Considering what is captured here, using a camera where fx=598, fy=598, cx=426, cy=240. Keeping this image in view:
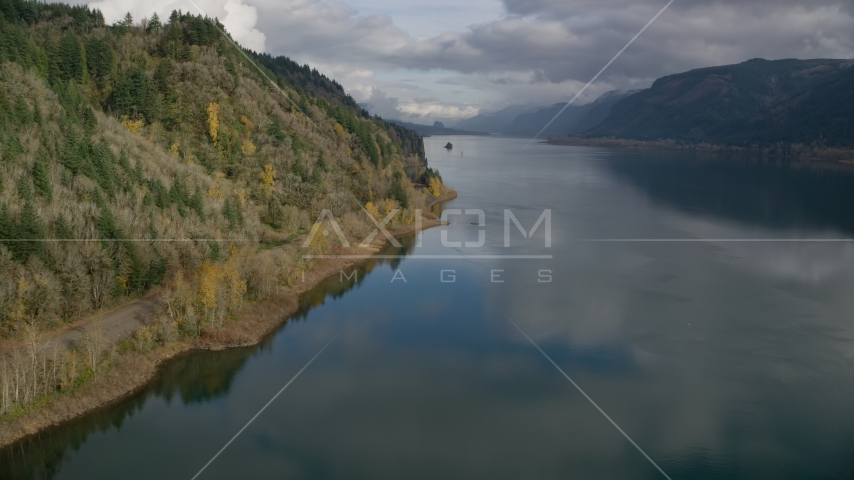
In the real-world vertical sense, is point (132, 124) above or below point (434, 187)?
above

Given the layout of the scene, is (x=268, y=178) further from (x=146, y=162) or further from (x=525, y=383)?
(x=525, y=383)

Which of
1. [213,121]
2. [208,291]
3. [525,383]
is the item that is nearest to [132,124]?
[213,121]

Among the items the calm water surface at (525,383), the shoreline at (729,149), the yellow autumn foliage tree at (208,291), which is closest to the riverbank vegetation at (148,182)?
the yellow autumn foliage tree at (208,291)

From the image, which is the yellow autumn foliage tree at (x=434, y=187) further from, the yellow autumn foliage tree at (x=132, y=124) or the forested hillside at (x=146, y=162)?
the yellow autumn foliage tree at (x=132, y=124)

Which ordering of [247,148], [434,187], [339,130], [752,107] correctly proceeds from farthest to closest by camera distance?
1. [752,107]
2. [434,187]
3. [339,130]
4. [247,148]

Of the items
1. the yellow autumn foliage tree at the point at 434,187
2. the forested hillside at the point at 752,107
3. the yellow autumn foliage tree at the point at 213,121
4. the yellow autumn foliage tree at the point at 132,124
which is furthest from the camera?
the forested hillside at the point at 752,107
